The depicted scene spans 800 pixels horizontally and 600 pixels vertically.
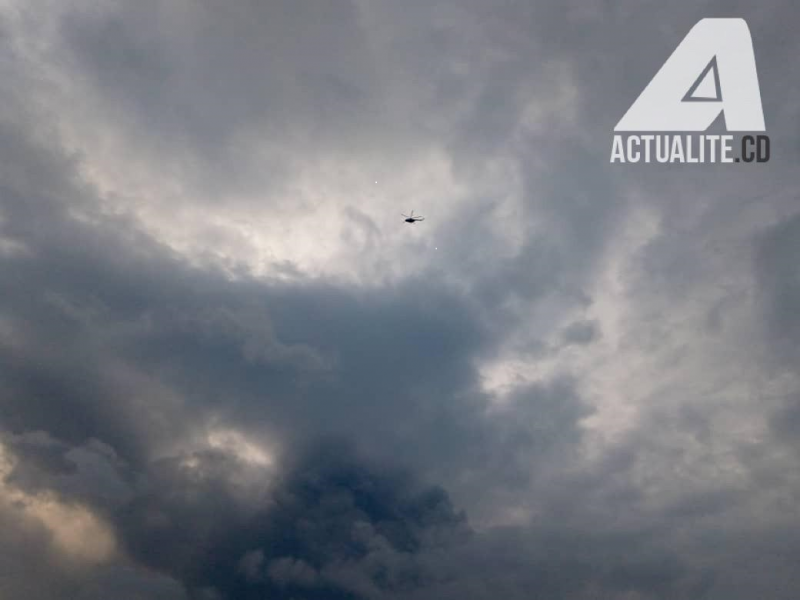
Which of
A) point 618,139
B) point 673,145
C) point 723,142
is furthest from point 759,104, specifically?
point 618,139

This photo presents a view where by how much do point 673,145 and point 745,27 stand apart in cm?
4340

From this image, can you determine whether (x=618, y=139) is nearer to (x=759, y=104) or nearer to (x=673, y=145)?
(x=673, y=145)

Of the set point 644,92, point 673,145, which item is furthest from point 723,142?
point 644,92

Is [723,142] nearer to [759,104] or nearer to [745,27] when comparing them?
[759,104]

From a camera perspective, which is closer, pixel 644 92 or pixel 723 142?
pixel 723 142

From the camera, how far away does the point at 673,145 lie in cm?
14675

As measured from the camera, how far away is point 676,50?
490 feet

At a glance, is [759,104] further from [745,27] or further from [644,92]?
[644,92]

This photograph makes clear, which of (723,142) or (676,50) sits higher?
(676,50)

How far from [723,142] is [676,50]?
114 feet

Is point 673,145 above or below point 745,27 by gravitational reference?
below

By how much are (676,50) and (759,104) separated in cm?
3204

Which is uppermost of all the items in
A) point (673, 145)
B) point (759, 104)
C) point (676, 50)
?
point (676, 50)

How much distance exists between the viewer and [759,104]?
147 metres
